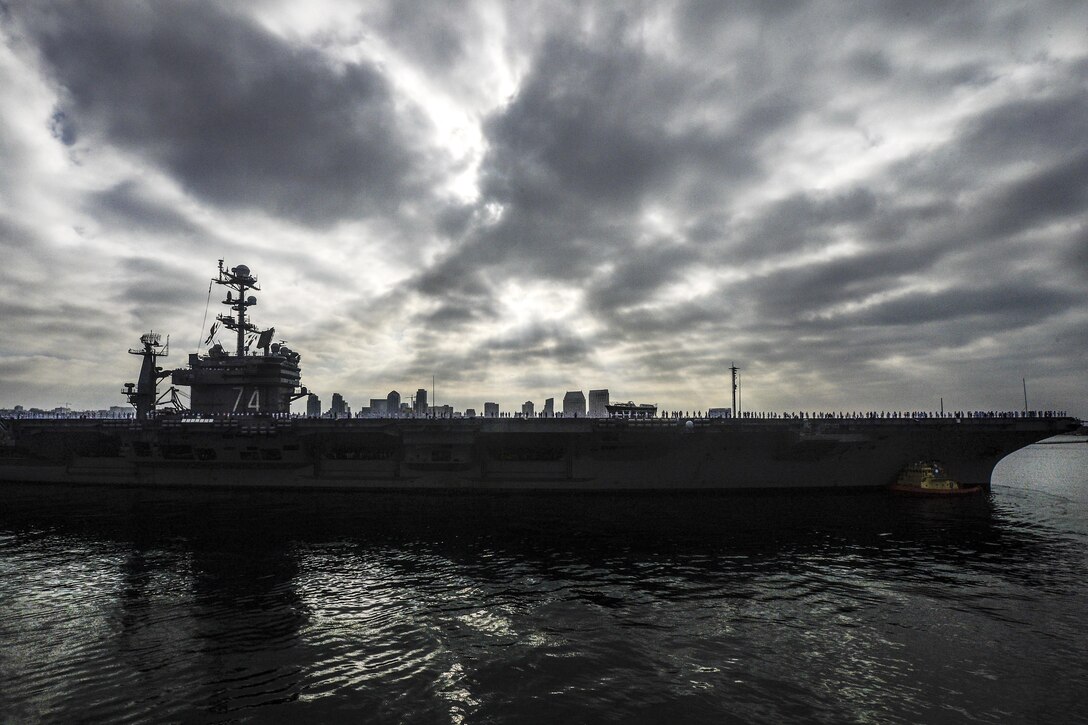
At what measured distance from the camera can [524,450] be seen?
28.6 meters

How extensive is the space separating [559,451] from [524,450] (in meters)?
2.04

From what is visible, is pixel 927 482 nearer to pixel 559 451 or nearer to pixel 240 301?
pixel 559 451

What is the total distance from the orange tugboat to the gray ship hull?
0.56 m

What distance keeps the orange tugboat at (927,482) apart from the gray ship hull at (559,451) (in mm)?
561

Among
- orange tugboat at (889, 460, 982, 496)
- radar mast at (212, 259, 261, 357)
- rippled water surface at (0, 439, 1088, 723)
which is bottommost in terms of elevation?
rippled water surface at (0, 439, 1088, 723)

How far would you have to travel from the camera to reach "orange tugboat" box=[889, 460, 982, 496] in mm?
27016

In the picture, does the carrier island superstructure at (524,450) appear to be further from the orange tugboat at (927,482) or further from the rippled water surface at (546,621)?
the rippled water surface at (546,621)

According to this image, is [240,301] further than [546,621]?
Yes

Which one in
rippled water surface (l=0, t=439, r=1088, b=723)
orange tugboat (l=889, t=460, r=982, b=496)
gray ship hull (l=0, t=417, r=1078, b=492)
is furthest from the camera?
gray ship hull (l=0, t=417, r=1078, b=492)

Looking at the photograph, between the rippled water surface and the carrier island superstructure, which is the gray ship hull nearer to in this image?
the carrier island superstructure

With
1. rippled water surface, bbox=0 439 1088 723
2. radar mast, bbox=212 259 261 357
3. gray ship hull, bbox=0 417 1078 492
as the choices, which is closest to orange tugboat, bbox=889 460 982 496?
gray ship hull, bbox=0 417 1078 492

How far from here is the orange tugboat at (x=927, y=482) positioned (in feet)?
88.6

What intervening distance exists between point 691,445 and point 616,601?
54.8ft

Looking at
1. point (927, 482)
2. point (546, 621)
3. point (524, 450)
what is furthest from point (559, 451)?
point (927, 482)
